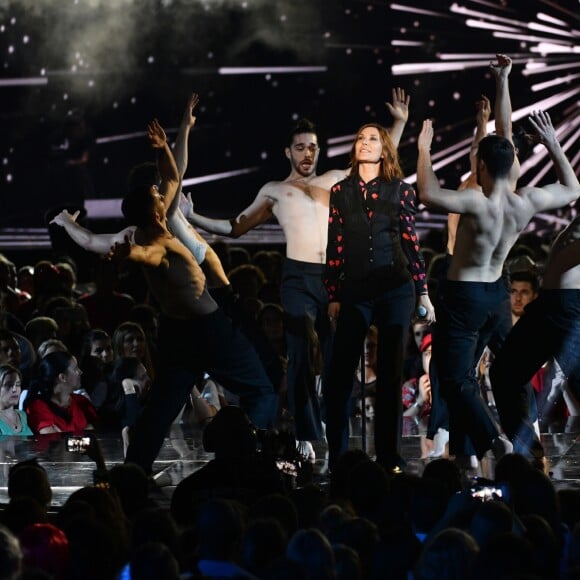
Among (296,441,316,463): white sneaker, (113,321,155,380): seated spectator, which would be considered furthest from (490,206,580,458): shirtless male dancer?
(113,321,155,380): seated spectator

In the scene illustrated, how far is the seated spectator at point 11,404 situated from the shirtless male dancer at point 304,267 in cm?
161

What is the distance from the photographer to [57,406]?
898 cm

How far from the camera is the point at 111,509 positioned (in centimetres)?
502

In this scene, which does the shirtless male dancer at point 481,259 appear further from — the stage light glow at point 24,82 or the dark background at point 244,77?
the stage light glow at point 24,82

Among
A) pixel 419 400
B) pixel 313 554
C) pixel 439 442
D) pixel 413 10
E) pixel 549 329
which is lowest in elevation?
pixel 313 554

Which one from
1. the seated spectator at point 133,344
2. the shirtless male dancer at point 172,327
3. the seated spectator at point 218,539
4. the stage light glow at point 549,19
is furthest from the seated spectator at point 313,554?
the stage light glow at point 549,19

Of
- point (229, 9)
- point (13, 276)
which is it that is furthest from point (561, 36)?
point (13, 276)

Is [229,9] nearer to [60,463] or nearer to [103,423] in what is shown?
[103,423]

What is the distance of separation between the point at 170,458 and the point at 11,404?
99 cm

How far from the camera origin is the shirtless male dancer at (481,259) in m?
6.98

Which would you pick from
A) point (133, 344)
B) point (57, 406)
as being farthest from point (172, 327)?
point (57, 406)

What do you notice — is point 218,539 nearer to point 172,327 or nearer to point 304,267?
point 172,327

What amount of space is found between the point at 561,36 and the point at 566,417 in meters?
8.20

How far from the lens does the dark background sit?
16656 mm
